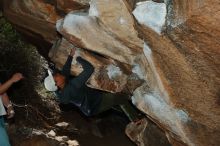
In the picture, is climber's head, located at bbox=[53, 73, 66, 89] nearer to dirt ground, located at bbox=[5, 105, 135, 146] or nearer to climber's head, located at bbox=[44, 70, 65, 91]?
climber's head, located at bbox=[44, 70, 65, 91]

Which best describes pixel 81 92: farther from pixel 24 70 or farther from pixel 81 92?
pixel 24 70

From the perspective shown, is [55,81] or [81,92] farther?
[81,92]

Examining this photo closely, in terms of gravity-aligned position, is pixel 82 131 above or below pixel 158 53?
below

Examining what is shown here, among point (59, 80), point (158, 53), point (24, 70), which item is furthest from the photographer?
point (24, 70)

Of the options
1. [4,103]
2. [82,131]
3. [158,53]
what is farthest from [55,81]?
[82,131]

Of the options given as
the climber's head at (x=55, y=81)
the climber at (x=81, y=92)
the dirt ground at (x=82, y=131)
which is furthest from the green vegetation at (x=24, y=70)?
the climber's head at (x=55, y=81)

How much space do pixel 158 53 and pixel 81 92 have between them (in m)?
1.77

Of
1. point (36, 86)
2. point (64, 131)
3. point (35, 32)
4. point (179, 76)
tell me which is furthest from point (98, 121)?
point (179, 76)

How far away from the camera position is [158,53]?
5.90 m

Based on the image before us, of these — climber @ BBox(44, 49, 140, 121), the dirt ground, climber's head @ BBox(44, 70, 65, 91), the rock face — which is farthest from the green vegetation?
climber's head @ BBox(44, 70, 65, 91)

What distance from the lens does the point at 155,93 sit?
656 centimetres

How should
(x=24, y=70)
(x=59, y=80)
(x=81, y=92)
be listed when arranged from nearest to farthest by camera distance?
1. (x=59, y=80)
2. (x=81, y=92)
3. (x=24, y=70)

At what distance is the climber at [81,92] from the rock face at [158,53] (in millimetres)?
243

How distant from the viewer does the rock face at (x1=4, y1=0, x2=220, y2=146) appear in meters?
5.09
